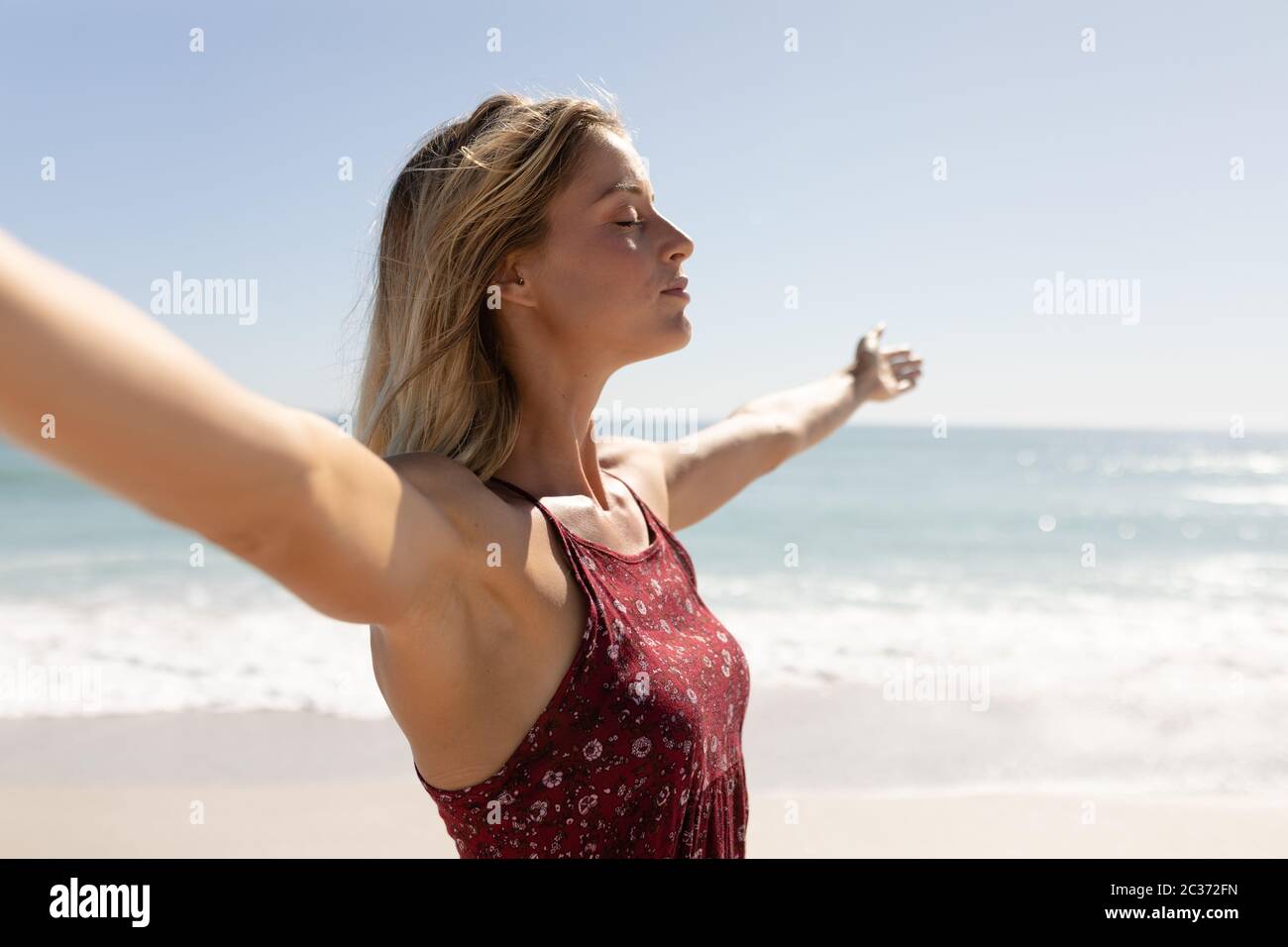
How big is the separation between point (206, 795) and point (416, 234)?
4.92 metres

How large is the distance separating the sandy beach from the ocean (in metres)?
0.43

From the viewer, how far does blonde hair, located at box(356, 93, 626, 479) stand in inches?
80.8

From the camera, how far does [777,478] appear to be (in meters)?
24.7

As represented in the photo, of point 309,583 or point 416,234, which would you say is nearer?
point 309,583

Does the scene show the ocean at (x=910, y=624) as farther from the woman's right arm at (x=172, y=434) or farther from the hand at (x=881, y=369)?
the woman's right arm at (x=172, y=434)

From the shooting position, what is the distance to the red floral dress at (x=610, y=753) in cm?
176

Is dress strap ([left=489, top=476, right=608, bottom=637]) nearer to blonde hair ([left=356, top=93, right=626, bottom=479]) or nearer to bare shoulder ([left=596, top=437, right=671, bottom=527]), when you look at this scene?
blonde hair ([left=356, top=93, right=626, bottom=479])

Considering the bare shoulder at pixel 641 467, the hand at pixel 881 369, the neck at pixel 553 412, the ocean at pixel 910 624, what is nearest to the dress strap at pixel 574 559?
the neck at pixel 553 412

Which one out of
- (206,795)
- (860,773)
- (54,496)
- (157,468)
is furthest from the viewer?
(54,496)

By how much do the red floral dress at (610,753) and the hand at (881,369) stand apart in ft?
6.05

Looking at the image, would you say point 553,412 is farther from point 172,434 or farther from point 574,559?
point 172,434

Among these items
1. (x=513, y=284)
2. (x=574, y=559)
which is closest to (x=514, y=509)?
(x=574, y=559)

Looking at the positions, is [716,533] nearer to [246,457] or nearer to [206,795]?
[206,795]
